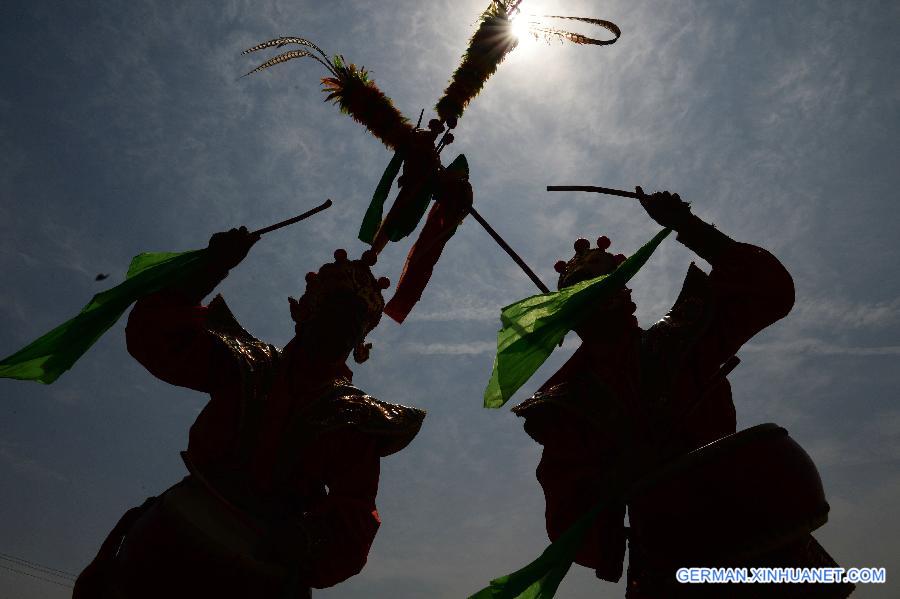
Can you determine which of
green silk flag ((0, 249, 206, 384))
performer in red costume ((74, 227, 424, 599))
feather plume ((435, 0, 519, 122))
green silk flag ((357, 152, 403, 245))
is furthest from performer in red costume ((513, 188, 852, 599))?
green silk flag ((0, 249, 206, 384))

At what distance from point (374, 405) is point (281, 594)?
132cm

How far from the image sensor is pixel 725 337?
4094mm

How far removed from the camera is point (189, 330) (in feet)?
13.5

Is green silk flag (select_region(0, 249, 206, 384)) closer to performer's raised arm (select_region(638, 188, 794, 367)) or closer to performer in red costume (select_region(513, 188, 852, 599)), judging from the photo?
performer in red costume (select_region(513, 188, 852, 599))

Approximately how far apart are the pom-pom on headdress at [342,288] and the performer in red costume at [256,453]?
0.05 feet

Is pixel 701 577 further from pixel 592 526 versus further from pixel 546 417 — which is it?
pixel 546 417

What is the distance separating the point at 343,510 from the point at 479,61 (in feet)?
12.6

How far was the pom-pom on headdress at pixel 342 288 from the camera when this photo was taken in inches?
187

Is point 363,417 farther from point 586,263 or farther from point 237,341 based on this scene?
point 586,263

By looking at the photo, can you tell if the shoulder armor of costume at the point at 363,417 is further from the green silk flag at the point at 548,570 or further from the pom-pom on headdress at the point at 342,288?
the green silk flag at the point at 548,570

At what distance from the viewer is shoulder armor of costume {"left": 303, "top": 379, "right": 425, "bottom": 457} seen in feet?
12.9

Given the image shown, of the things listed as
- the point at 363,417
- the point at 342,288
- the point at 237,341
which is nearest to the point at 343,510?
the point at 363,417

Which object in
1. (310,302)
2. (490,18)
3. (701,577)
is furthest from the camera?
(490,18)

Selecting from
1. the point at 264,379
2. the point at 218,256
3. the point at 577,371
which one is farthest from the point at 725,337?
the point at 218,256
